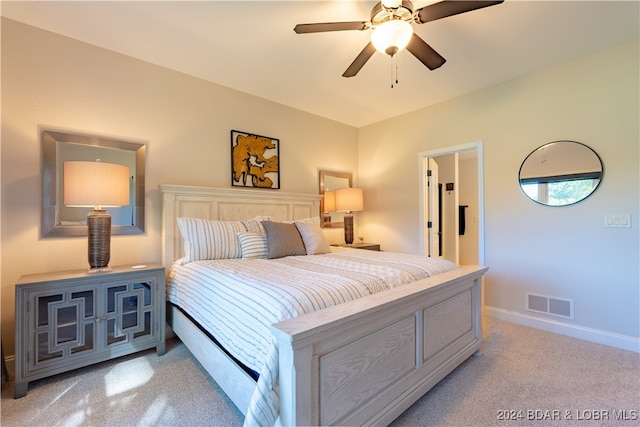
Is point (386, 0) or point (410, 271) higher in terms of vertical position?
point (386, 0)

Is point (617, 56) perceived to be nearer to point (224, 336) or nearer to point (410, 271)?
point (410, 271)

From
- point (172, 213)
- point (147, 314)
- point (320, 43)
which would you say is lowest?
point (147, 314)

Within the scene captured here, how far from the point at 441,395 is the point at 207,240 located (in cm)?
215

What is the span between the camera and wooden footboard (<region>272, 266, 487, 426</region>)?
3.73 ft

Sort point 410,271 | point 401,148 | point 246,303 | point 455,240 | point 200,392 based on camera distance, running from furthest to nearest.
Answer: point 455,240, point 401,148, point 410,271, point 200,392, point 246,303

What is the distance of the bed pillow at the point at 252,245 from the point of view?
263cm

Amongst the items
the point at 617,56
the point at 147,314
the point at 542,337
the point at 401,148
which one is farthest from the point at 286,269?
the point at 617,56

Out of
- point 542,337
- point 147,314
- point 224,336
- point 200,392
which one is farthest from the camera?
point 542,337

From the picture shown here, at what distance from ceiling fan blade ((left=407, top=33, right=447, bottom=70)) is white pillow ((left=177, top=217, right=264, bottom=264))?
2.11 metres

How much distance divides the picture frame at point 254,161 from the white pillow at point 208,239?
0.80 meters

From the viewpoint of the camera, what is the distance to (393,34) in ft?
5.64

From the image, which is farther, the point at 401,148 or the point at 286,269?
the point at 401,148

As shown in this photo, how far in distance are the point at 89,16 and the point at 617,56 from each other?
441 centimetres

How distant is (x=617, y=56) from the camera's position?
8.30 ft
